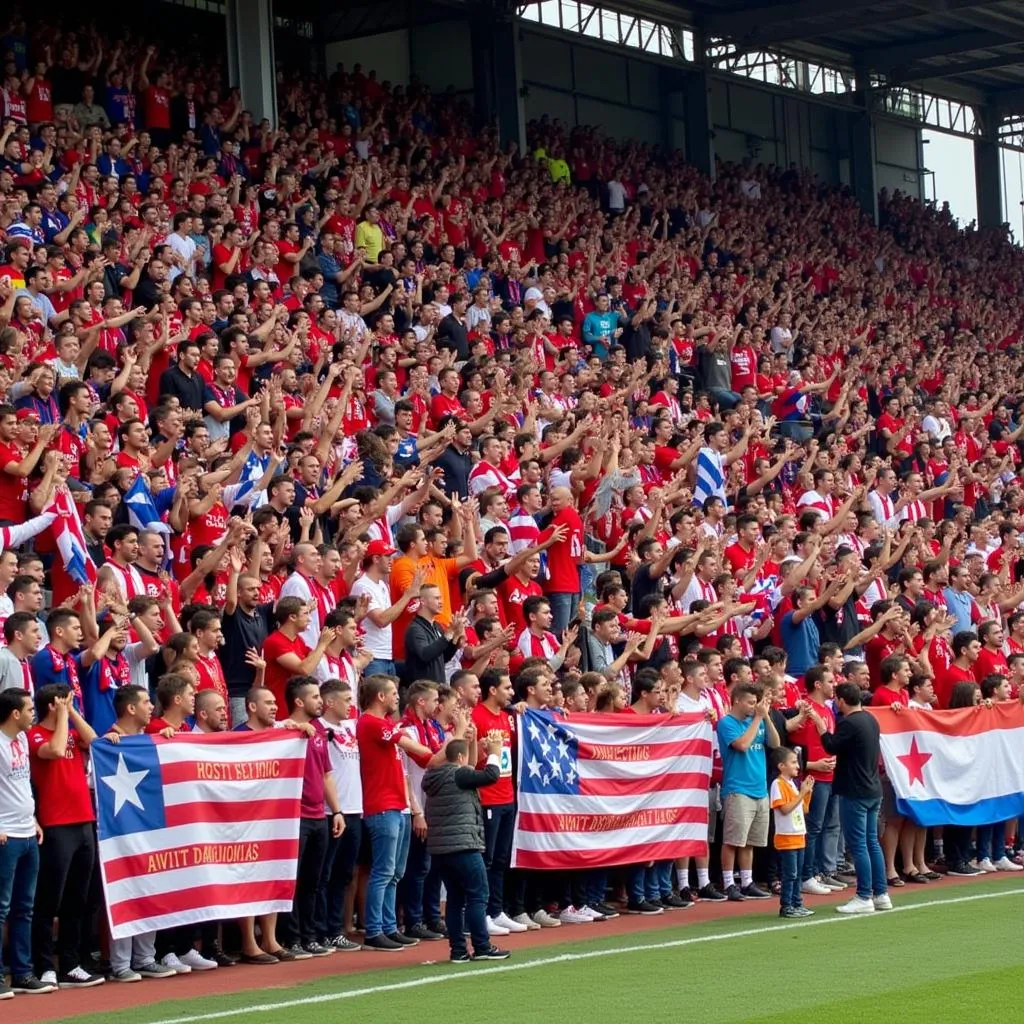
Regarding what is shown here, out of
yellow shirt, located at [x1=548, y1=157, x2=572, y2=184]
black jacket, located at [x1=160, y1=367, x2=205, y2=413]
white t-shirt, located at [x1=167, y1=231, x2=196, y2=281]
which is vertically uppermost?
yellow shirt, located at [x1=548, y1=157, x2=572, y2=184]

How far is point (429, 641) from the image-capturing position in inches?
568

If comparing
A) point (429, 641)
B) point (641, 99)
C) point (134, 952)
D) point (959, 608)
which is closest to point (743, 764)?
point (429, 641)

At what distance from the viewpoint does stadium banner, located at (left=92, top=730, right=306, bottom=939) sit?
38.1ft

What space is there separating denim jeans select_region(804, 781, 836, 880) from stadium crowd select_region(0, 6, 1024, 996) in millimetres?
37

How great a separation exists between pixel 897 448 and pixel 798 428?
1.48 meters

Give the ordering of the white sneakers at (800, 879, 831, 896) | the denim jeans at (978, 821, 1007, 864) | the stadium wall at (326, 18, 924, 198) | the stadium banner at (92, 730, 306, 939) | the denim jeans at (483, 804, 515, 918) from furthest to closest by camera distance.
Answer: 1. the stadium wall at (326, 18, 924, 198)
2. the denim jeans at (978, 821, 1007, 864)
3. the white sneakers at (800, 879, 831, 896)
4. the denim jeans at (483, 804, 515, 918)
5. the stadium banner at (92, 730, 306, 939)

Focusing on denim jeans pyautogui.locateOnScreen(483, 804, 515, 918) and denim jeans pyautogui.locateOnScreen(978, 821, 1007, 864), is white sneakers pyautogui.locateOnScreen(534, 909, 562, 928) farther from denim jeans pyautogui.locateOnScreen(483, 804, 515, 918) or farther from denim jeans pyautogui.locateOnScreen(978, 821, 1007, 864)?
denim jeans pyautogui.locateOnScreen(978, 821, 1007, 864)

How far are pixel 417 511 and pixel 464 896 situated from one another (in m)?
5.48

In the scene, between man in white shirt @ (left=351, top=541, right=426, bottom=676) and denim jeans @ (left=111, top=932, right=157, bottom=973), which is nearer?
denim jeans @ (left=111, top=932, right=157, bottom=973)

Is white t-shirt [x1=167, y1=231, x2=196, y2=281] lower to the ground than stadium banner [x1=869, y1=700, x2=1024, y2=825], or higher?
higher

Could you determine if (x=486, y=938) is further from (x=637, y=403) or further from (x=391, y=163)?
(x=391, y=163)

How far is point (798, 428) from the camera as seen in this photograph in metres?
26.3

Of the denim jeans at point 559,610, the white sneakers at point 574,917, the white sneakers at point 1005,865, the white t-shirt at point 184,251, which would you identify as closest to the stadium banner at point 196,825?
the white sneakers at point 574,917

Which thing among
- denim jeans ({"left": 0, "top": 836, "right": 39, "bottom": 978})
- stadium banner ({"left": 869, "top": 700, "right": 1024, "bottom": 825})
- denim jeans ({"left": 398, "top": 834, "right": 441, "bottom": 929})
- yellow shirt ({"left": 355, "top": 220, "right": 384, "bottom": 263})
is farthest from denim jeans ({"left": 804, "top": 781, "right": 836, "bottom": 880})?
yellow shirt ({"left": 355, "top": 220, "right": 384, "bottom": 263})
